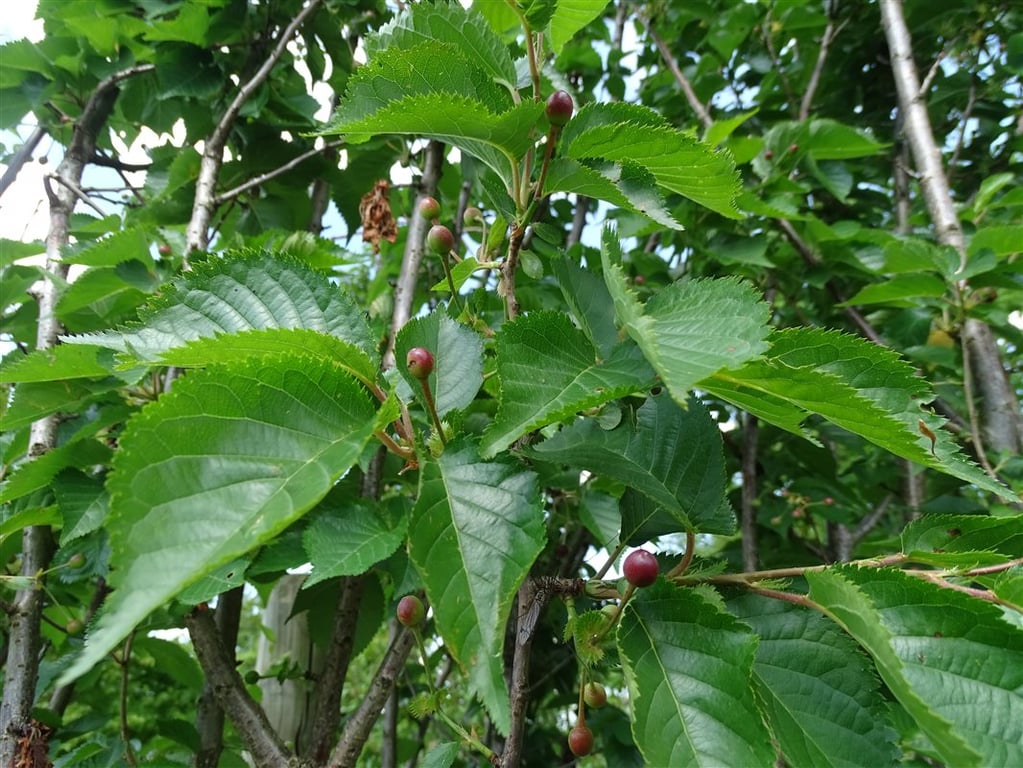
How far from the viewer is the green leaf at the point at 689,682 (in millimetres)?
534

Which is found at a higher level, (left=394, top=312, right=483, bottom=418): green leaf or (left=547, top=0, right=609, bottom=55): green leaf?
(left=547, top=0, right=609, bottom=55): green leaf

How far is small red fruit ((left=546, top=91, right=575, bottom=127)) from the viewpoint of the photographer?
69 cm

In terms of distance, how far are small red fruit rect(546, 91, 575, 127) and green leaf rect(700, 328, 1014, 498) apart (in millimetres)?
299

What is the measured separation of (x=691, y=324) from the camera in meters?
Result: 0.58

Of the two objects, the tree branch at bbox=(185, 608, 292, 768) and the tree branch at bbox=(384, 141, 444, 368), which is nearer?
the tree branch at bbox=(185, 608, 292, 768)

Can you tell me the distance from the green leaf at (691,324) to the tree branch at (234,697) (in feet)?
2.93

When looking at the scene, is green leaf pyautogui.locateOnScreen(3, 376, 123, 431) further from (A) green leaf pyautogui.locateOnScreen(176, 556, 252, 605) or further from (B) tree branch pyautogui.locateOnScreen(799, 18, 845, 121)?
(B) tree branch pyautogui.locateOnScreen(799, 18, 845, 121)

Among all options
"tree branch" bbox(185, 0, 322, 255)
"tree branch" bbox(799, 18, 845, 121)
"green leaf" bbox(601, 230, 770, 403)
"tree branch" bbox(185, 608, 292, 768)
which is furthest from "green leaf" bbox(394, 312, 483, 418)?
"tree branch" bbox(799, 18, 845, 121)

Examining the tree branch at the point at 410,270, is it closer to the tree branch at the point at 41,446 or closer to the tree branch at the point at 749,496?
the tree branch at the point at 41,446

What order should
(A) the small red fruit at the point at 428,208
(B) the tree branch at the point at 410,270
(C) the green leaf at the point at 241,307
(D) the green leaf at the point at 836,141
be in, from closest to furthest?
(C) the green leaf at the point at 241,307 → (A) the small red fruit at the point at 428,208 → (B) the tree branch at the point at 410,270 → (D) the green leaf at the point at 836,141

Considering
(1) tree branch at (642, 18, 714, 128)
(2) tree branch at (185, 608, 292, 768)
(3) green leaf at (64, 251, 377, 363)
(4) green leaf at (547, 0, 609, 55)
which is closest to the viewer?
(3) green leaf at (64, 251, 377, 363)

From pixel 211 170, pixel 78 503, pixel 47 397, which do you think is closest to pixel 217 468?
pixel 78 503

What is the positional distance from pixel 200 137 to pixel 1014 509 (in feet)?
7.68

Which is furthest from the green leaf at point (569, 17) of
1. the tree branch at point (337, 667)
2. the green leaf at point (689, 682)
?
the tree branch at point (337, 667)
